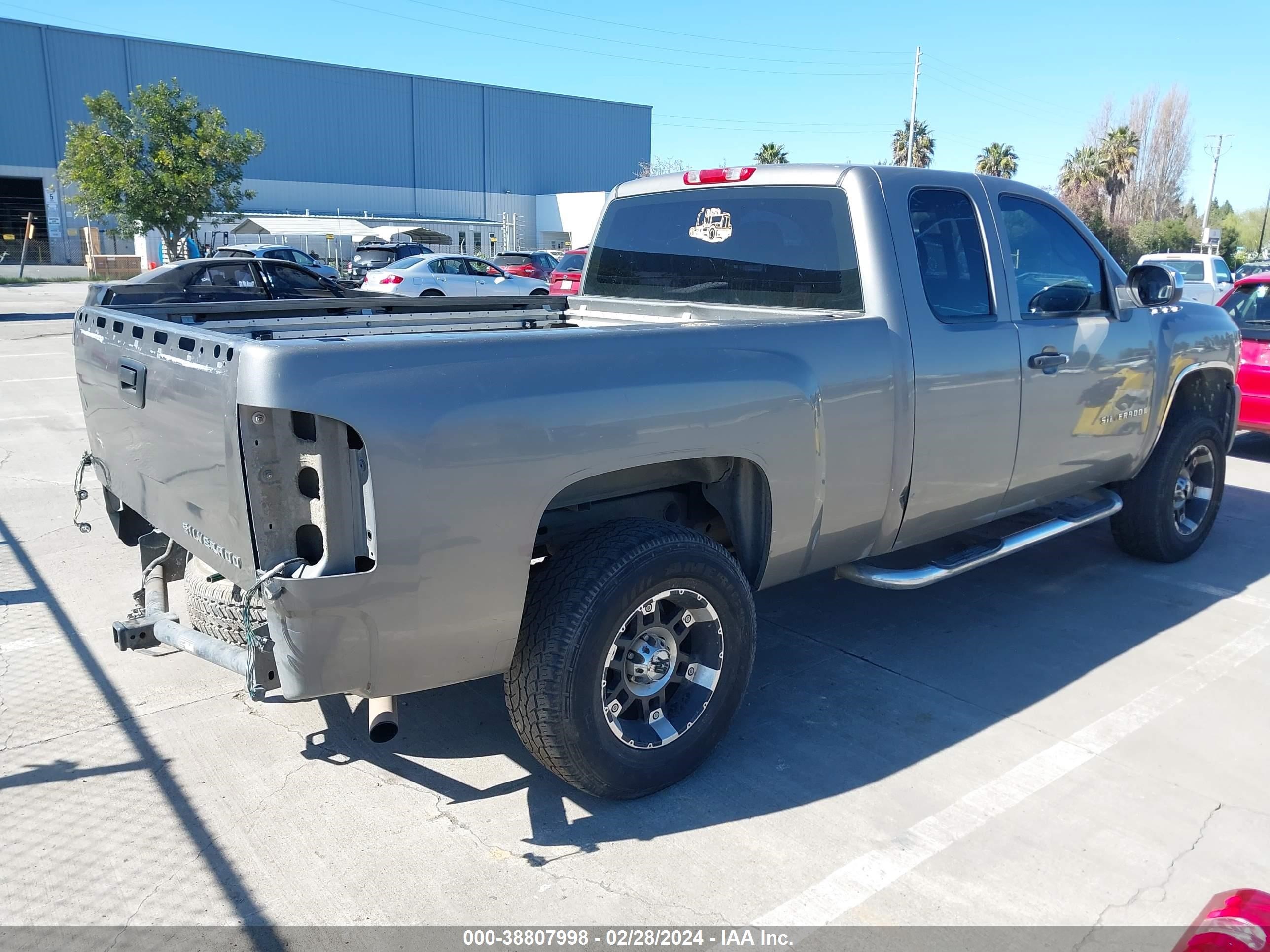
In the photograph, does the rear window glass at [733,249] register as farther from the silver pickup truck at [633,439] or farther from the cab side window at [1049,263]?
the cab side window at [1049,263]

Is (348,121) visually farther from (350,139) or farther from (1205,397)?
(1205,397)

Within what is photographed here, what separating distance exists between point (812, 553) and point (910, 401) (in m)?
0.73

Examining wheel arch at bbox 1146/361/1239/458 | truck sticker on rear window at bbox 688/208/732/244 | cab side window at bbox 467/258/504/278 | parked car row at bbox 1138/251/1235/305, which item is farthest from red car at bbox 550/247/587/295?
parked car row at bbox 1138/251/1235/305

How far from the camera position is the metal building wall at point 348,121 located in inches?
1902

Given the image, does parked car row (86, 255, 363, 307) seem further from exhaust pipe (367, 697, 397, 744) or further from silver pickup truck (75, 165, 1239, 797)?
exhaust pipe (367, 697, 397, 744)

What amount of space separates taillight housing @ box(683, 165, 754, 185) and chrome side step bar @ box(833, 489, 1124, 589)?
6.03 feet

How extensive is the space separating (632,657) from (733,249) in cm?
209

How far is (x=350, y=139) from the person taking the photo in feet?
184

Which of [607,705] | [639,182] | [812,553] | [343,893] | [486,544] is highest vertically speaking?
[639,182]

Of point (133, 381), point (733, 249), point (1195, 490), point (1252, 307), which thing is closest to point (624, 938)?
point (133, 381)

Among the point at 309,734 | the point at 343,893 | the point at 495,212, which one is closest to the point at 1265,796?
the point at 343,893

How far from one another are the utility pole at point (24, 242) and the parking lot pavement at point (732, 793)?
40605 mm

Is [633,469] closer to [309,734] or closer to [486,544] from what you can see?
[486,544]

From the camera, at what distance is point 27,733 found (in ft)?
12.3
